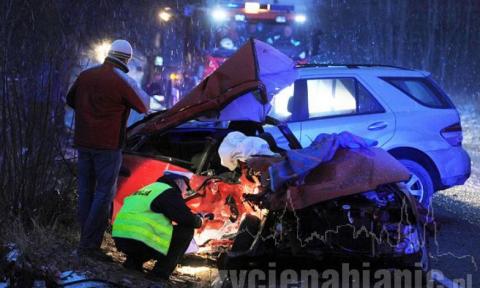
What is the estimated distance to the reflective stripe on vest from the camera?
4.91m

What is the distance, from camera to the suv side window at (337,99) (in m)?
7.53

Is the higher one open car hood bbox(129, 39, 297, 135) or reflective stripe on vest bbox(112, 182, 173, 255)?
open car hood bbox(129, 39, 297, 135)

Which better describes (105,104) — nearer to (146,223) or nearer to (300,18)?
(146,223)

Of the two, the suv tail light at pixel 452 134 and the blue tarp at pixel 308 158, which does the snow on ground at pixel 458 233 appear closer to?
the suv tail light at pixel 452 134

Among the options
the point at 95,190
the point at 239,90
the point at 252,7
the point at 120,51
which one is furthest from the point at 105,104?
the point at 252,7

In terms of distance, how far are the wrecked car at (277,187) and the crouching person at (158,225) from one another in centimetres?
42

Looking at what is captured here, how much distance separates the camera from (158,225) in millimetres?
4938

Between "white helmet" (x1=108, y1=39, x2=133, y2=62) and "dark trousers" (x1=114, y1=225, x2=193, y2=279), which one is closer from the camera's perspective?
"dark trousers" (x1=114, y1=225, x2=193, y2=279)

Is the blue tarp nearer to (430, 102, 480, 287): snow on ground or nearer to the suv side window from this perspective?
(430, 102, 480, 287): snow on ground

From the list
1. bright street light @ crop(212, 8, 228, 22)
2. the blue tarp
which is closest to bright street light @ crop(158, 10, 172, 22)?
bright street light @ crop(212, 8, 228, 22)

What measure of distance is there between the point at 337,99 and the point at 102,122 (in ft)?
9.83

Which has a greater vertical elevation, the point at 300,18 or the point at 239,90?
the point at 300,18

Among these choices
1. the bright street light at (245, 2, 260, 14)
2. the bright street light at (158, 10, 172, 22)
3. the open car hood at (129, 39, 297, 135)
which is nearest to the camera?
the open car hood at (129, 39, 297, 135)

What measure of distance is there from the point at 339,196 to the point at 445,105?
11.8 feet
